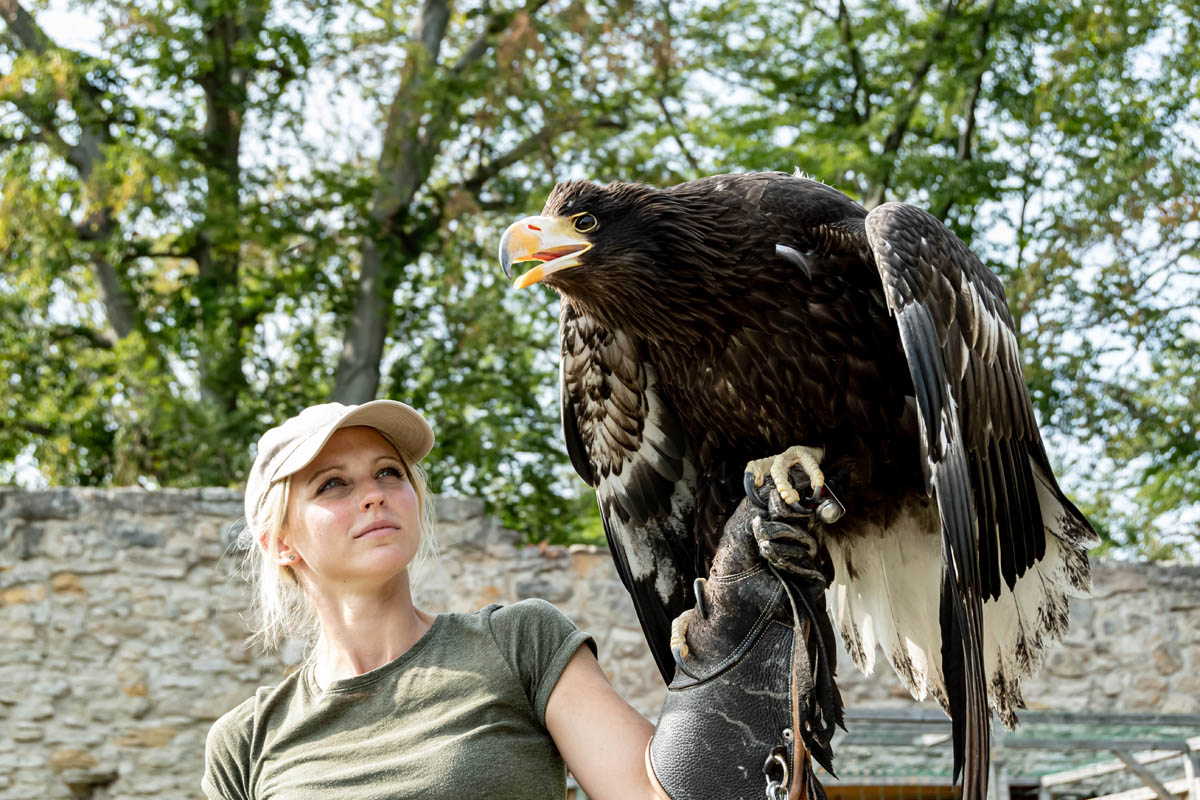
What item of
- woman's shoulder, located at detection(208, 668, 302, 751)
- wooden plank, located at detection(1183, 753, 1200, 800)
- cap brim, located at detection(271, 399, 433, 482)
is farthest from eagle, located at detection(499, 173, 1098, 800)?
wooden plank, located at detection(1183, 753, 1200, 800)

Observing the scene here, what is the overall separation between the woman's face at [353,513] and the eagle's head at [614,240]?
0.54 meters

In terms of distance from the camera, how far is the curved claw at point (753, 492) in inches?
83.6

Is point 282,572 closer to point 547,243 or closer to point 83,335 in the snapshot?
point 547,243

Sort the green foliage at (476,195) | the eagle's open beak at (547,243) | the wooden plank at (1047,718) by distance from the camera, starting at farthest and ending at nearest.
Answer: the green foliage at (476,195) < the wooden plank at (1047,718) < the eagle's open beak at (547,243)

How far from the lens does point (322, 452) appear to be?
1958 mm

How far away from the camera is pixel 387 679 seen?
6.18ft

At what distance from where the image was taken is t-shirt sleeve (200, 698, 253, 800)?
6.31 feet

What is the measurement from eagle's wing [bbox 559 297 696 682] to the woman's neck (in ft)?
2.67

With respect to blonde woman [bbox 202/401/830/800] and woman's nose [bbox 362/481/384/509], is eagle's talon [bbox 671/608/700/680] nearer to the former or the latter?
blonde woman [bbox 202/401/830/800]

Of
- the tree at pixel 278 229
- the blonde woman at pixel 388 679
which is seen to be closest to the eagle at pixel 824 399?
the blonde woman at pixel 388 679

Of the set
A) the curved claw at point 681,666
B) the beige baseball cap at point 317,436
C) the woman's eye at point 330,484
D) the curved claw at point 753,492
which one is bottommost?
the curved claw at point 681,666

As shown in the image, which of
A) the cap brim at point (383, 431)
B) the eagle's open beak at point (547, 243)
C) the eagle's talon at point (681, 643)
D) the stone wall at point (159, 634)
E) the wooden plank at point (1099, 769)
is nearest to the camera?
the cap brim at point (383, 431)

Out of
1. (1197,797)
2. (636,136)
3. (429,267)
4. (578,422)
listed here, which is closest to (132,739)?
(578,422)

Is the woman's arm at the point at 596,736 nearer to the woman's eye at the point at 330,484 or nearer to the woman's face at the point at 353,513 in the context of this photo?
the woman's face at the point at 353,513
